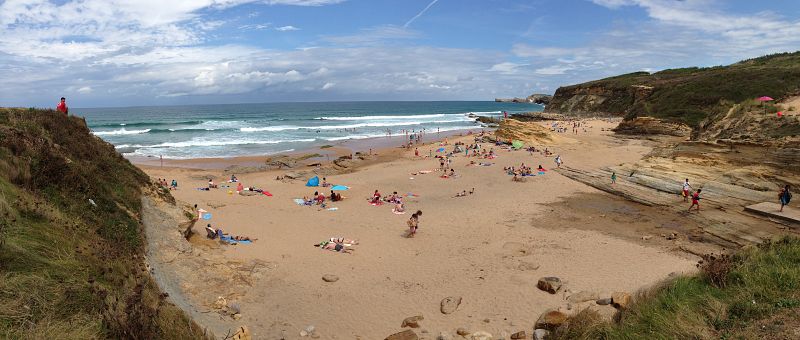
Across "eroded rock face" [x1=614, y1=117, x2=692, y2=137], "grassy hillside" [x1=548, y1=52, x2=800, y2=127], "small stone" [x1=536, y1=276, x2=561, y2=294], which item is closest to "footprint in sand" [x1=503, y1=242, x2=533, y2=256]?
"small stone" [x1=536, y1=276, x2=561, y2=294]

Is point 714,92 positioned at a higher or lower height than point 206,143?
higher

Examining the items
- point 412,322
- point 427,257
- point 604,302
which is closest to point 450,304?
point 412,322

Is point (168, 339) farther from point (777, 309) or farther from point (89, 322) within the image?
point (777, 309)

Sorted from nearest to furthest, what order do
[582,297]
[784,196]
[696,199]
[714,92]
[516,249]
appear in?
[582,297] → [516,249] → [784,196] → [696,199] → [714,92]

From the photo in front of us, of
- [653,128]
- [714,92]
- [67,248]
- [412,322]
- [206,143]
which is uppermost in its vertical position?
[714,92]

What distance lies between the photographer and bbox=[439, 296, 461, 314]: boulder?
8680mm

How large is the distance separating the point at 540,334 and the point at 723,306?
273 cm

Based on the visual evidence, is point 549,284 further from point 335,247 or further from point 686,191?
point 686,191

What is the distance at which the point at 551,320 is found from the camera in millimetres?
7527

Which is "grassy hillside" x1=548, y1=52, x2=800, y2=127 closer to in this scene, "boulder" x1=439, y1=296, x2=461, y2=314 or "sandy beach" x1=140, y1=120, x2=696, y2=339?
"sandy beach" x1=140, y1=120, x2=696, y2=339

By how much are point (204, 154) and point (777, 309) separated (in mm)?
37645

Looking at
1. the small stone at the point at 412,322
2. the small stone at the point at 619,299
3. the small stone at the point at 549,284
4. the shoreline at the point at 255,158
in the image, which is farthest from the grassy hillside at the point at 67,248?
the shoreline at the point at 255,158

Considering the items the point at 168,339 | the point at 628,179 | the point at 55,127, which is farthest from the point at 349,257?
the point at 628,179

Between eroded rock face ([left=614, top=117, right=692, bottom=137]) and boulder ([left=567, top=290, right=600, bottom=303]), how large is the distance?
33.1 meters
